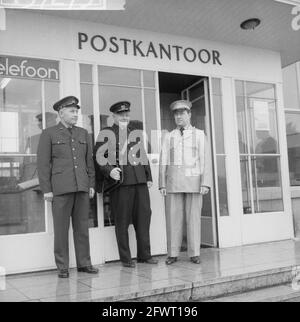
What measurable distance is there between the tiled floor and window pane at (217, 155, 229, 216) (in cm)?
66

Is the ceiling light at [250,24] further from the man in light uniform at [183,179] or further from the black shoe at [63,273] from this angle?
the black shoe at [63,273]

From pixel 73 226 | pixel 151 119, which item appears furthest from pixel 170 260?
pixel 151 119

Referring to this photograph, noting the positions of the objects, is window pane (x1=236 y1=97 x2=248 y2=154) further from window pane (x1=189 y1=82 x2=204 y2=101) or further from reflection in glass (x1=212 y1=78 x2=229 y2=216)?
window pane (x1=189 y1=82 x2=204 y2=101)

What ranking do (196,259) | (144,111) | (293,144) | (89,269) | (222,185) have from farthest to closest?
(293,144), (222,185), (144,111), (196,259), (89,269)

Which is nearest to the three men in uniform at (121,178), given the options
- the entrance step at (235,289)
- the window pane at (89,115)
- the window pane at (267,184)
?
the window pane at (89,115)

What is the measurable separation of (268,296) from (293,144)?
13.4 ft

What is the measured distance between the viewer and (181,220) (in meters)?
4.70

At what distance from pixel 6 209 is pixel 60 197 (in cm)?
63

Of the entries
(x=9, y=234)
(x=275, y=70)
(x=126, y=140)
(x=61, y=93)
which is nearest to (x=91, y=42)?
(x=61, y=93)

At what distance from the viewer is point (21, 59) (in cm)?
453

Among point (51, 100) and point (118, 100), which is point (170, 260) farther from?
point (51, 100)

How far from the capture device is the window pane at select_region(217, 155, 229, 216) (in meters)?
5.62

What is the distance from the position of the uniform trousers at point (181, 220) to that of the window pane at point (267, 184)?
155cm

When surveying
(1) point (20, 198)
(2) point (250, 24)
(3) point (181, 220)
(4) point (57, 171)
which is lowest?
(3) point (181, 220)
